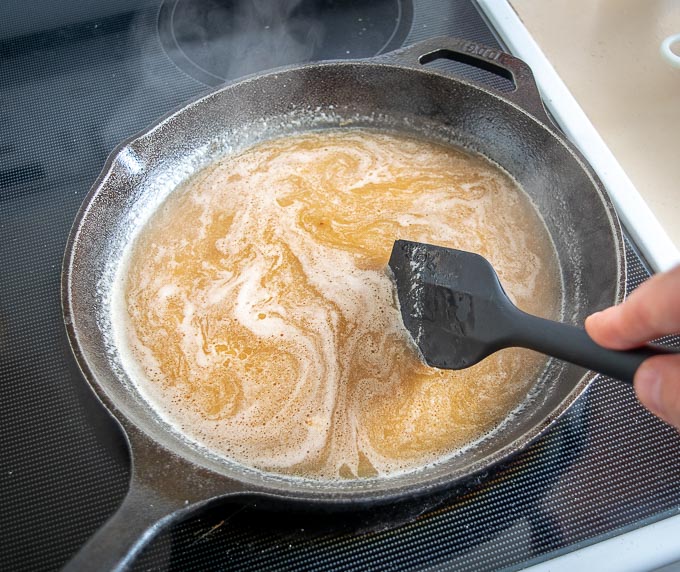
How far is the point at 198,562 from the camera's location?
101 centimetres

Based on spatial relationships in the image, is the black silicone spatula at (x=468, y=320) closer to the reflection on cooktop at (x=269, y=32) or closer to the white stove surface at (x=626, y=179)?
the white stove surface at (x=626, y=179)

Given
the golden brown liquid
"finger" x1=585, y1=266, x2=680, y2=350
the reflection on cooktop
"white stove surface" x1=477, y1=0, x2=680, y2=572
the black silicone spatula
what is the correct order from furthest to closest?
the reflection on cooktop < the golden brown liquid < "white stove surface" x1=477, y1=0, x2=680, y2=572 < the black silicone spatula < "finger" x1=585, y1=266, x2=680, y2=350

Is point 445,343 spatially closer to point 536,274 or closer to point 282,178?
point 536,274

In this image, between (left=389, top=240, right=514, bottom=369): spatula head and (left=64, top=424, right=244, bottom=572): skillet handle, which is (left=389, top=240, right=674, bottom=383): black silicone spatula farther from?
(left=64, top=424, right=244, bottom=572): skillet handle

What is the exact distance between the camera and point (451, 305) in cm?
111

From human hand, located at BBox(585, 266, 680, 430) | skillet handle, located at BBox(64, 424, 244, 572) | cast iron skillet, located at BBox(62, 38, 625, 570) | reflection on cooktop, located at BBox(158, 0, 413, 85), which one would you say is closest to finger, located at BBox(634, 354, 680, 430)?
human hand, located at BBox(585, 266, 680, 430)

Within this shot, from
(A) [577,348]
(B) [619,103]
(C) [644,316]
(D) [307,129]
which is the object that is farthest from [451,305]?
(B) [619,103]

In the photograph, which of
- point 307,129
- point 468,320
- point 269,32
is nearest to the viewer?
point 468,320

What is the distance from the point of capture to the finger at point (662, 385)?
28.1 inches

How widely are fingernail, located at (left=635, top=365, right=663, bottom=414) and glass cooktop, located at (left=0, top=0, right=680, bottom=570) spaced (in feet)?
0.96

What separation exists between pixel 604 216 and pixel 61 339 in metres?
1.12

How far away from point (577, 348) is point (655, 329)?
15 cm

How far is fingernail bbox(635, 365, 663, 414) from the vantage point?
74 cm

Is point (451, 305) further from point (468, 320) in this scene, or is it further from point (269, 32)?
point (269, 32)
